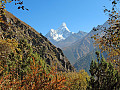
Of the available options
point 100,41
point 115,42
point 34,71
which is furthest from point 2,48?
point 115,42

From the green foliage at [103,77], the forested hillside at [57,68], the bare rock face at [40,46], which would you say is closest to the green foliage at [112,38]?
the forested hillside at [57,68]

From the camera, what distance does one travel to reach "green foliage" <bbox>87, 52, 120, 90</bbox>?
16542mm

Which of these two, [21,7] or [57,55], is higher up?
A: [57,55]

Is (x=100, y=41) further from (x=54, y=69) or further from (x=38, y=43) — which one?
(x=38, y=43)

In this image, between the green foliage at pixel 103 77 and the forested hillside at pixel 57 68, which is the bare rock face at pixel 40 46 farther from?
the green foliage at pixel 103 77

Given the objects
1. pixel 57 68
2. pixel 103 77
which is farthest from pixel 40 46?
pixel 57 68

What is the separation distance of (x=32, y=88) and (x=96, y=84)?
14657mm

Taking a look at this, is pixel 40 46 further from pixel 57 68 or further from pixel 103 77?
pixel 57 68

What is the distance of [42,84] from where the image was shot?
5.03 meters

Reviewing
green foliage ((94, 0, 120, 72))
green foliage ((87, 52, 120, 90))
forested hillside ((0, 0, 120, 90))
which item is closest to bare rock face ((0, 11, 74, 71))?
forested hillside ((0, 0, 120, 90))

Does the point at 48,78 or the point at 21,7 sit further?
the point at 48,78

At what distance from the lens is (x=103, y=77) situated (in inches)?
671

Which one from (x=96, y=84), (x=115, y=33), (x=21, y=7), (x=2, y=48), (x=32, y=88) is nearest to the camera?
(x=21, y=7)

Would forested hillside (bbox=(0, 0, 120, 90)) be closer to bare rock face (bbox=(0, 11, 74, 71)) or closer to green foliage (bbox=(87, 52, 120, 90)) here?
green foliage (bbox=(87, 52, 120, 90))
